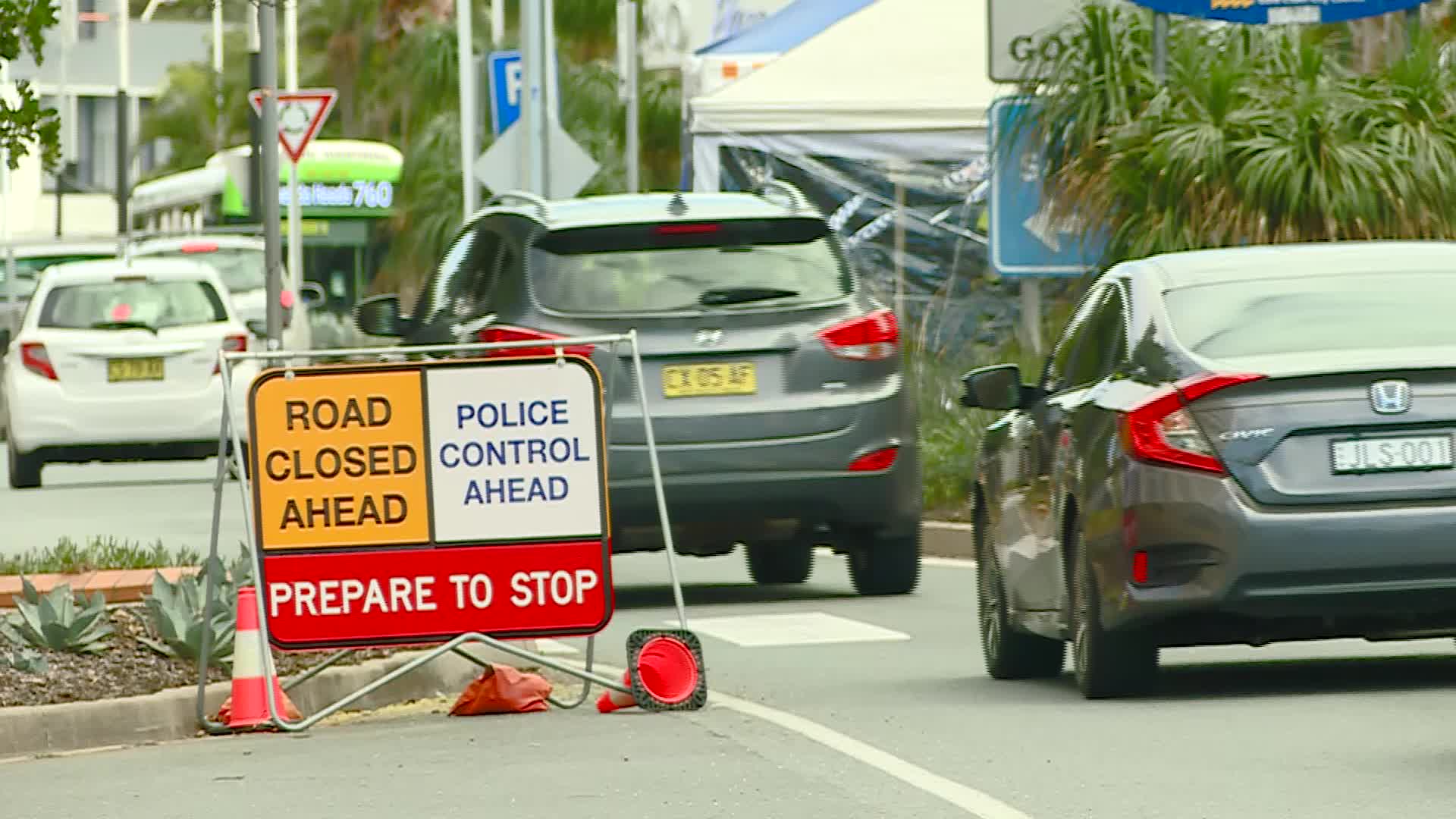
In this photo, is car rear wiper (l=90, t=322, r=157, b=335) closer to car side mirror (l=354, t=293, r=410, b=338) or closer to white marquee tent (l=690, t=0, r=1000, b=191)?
white marquee tent (l=690, t=0, r=1000, b=191)

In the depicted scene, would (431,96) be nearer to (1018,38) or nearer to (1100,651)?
(1018,38)

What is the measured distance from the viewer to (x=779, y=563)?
17531 mm

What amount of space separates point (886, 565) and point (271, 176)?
3872mm

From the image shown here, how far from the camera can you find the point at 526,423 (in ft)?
37.5

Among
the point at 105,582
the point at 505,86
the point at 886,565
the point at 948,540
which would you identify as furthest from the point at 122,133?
the point at 105,582

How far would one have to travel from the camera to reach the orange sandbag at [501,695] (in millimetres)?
11414

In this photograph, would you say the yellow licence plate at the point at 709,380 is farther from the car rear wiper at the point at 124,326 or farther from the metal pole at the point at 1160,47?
the car rear wiper at the point at 124,326

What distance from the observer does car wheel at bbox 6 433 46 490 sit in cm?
2581

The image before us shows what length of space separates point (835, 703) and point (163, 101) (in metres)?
77.7

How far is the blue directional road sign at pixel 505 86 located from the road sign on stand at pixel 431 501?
22.9 metres

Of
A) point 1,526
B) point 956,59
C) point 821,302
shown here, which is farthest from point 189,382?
point 821,302

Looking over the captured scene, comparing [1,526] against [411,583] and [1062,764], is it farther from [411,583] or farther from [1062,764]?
[1062,764]

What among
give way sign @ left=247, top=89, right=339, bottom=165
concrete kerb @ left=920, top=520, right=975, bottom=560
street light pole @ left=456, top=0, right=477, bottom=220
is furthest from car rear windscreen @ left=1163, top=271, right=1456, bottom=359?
street light pole @ left=456, top=0, right=477, bottom=220

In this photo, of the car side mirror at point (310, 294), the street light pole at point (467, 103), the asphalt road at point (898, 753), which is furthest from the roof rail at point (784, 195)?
the street light pole at point (467, 103)
